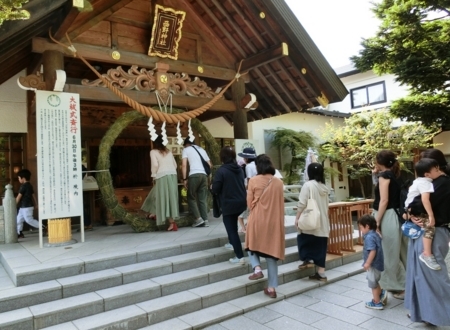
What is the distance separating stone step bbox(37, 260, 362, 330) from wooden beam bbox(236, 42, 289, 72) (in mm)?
4714

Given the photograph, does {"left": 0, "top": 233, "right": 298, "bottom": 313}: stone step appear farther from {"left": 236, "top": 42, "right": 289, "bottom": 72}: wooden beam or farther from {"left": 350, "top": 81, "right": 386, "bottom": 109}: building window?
{"left": 350, "top": 81, "right": 386, "bottom": 109}: building window

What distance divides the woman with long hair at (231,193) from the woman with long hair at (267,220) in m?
0.41

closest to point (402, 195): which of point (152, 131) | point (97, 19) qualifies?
point (152, 131)

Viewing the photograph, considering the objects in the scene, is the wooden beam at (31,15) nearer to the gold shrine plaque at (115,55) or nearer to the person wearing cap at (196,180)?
the gold shrine plaque at (115,55)

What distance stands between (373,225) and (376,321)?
1114 millimetres

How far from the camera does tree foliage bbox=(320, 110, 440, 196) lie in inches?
529

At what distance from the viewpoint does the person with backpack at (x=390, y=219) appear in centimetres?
429

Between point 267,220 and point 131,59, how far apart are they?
4636mm

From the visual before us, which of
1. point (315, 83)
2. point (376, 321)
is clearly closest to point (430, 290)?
point (376, 321)

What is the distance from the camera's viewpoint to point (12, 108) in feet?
A: 26.0

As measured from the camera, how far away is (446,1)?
9383 millimetres

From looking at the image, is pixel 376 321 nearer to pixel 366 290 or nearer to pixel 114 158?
pixel 366 290

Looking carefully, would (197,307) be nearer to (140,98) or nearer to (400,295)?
(400,295)

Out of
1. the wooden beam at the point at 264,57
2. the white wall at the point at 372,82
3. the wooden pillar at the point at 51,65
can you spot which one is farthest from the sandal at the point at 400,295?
the white wall at the point at 372,82
